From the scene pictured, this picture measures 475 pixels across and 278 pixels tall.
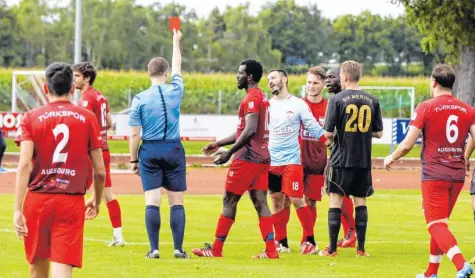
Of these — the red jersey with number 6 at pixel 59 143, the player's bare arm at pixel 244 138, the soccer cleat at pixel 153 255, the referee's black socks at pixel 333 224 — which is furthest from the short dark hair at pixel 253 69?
the red jersey with number 6 at pixel 59 143

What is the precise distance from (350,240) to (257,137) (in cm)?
244

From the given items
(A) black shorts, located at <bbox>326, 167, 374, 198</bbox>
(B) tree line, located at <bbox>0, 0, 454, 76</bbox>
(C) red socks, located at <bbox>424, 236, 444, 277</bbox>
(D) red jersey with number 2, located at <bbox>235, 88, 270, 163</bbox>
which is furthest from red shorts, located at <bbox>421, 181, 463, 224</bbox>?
(B) tree line, located at <bbox>0, 0, 454, 76</bbox>

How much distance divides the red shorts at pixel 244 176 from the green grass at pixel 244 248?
30.3 inches

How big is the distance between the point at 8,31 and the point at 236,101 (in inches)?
1567

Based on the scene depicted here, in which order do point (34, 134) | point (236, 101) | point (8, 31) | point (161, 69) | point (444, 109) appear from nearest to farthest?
point (34, 134) < point (444, 109) < point (161, 69) < point (236, 101) < point (8, 31)

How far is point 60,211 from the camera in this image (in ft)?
29.7

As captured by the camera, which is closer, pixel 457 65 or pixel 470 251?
pixel 470 251

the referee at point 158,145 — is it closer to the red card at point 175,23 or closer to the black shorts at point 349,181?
the red card at point 175,23

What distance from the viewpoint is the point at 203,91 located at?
61.7m

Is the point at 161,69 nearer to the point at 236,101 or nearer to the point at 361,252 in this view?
the point at 361,252

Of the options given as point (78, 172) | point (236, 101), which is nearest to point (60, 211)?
point (78, 172)

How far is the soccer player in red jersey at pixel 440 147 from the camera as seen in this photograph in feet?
37.4

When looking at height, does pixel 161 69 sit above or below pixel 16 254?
above

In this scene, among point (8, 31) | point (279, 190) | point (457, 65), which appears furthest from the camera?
point (8, 31)
